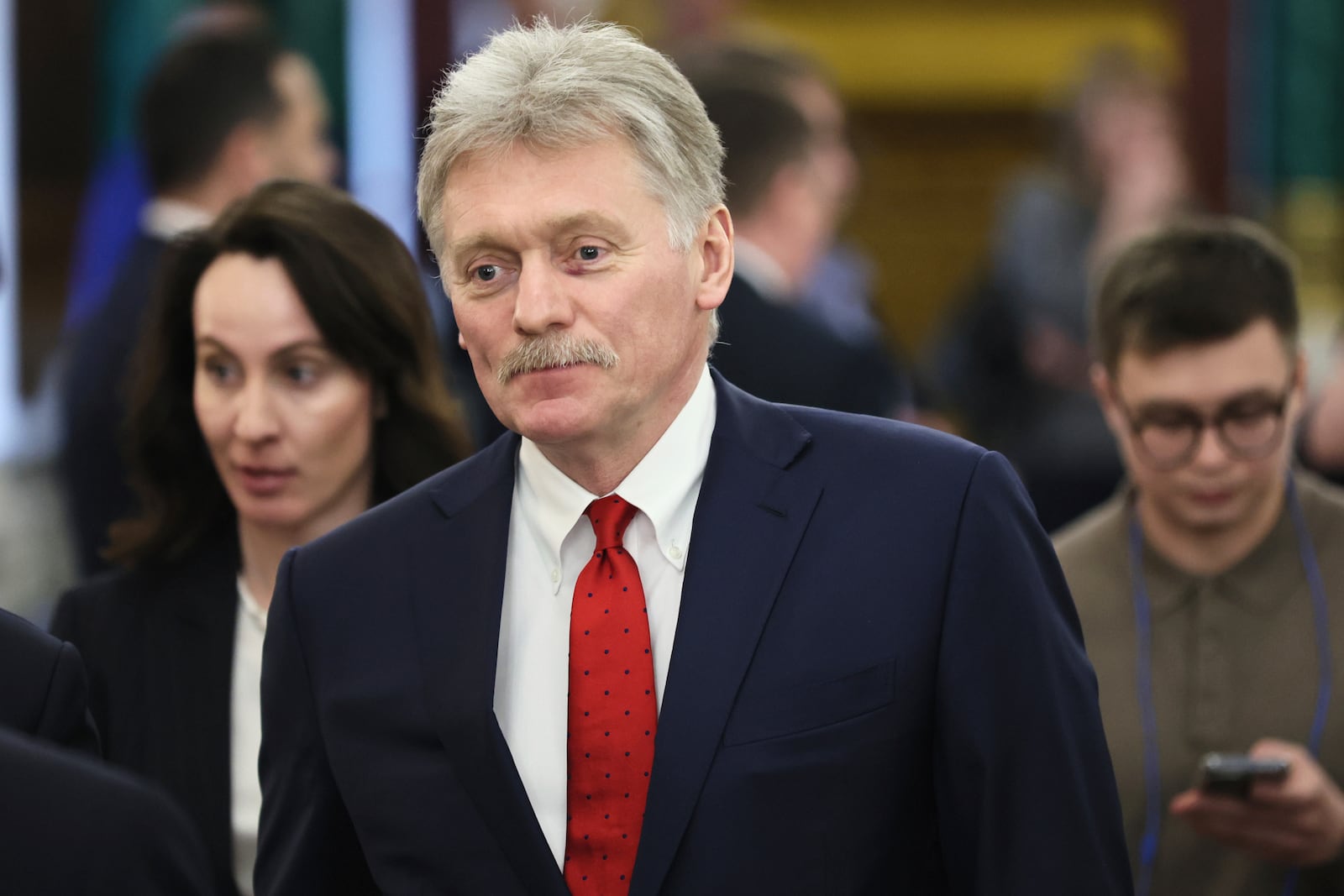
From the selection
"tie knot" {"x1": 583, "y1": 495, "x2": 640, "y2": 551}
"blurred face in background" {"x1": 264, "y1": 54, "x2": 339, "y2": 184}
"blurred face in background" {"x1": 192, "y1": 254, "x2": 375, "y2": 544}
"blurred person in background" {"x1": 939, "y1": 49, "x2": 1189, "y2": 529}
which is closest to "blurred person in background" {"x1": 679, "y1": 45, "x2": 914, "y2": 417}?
"blurred face in background" {"x1": 264, "y1": 54, "x2": 339, "y2": 184}

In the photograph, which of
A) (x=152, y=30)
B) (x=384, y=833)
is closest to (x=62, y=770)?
(x=384, y=833)

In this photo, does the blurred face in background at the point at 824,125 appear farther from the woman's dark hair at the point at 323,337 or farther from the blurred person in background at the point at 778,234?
the woman's dark hair at the point at 323,337

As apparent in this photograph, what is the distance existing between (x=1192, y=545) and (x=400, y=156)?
205 inches

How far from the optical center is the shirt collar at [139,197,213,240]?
13.7ft

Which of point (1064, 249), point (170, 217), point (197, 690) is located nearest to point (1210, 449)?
point (197, 690)

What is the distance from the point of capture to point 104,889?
1.37 metres

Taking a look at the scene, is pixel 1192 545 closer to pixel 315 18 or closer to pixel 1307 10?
pixel 315 18

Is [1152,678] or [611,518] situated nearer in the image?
[611,518]

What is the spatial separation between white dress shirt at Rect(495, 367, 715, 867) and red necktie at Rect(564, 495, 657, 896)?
0.06 ft

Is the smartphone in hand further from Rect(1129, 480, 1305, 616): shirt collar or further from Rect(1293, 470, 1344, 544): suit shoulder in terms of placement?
Rect(1293, 470, 1344, 544): suit shoulder

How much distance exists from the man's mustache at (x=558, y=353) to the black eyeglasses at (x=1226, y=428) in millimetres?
1211

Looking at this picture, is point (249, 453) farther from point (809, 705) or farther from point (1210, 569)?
point (1210, 569)

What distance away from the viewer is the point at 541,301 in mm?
1855

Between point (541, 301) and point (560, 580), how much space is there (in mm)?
343
